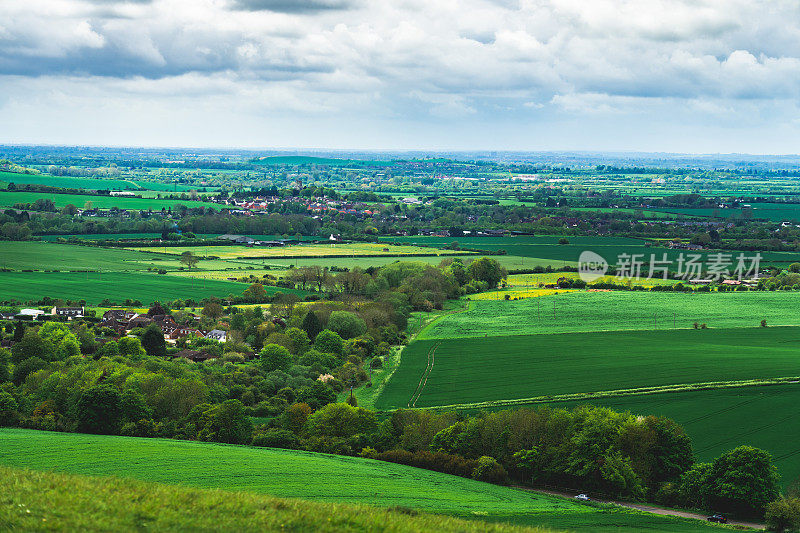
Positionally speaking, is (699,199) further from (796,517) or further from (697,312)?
(796,517)

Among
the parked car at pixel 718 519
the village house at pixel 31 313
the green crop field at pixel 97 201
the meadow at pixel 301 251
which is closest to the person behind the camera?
the parked car at pixel 718 519

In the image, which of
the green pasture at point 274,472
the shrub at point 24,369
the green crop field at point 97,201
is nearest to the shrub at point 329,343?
the shrub at point 24,369

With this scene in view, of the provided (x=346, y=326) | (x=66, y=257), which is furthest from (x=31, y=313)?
(x=66, y=257)

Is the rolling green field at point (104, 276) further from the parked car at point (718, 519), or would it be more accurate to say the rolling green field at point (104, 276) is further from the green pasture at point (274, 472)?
the parked car at point (718, 519)

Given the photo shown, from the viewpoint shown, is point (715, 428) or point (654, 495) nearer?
point (654, 495)

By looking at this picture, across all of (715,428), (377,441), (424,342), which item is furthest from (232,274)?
(715,428)

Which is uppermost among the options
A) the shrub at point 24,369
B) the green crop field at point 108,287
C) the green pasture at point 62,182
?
the green pasture at point 62,182

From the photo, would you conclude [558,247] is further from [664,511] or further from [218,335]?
[664,511]
